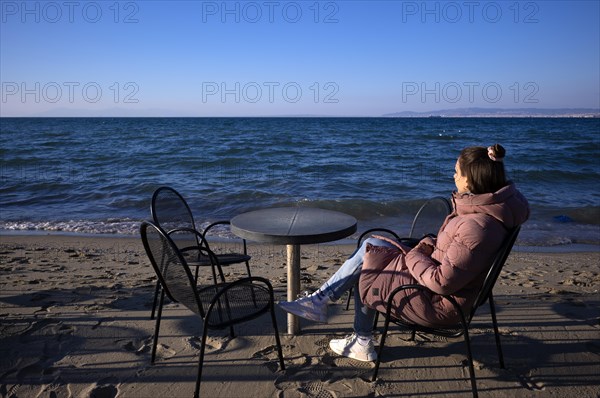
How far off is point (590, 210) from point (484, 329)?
777 cm

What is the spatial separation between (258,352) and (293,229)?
0.83 metres

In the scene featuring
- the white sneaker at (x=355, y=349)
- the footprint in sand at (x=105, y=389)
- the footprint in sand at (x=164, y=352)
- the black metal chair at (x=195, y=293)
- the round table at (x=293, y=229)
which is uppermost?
the round table at (x=293, y=229)

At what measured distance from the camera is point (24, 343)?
3.09 meters

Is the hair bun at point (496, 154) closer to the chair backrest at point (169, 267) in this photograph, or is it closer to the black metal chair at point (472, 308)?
the black metal chair at point (472, 308)

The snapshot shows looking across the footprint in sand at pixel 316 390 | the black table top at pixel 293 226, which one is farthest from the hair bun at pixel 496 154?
the footprint in sand at pixel 316 390

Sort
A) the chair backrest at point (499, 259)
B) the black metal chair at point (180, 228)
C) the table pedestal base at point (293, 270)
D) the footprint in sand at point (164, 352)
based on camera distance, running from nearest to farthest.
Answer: the chair backrest at point (499, 259) < the footprint in sand at point (164, 352) < the table pedestal base at point (293, 270) < the black metal chair at point (180, 228)

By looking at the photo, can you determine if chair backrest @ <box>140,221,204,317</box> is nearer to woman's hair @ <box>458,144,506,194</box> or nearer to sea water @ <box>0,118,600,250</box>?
woman's hair @ <box>458,144,506,194</box>

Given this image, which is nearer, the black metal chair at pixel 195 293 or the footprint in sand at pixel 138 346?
the black metal chair at pixel 195 293

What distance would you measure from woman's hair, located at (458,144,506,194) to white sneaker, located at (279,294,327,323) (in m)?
1.09

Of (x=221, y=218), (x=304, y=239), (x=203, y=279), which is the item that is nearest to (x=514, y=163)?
(x=221, y=218)

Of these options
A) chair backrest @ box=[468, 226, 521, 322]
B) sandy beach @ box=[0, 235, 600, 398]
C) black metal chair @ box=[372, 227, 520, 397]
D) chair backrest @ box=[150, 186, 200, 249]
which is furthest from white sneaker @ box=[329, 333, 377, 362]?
chair backrest @ box=[150, 186, 200, 249]

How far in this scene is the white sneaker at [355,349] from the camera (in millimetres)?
2842

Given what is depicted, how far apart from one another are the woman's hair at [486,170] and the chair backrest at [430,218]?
1.23 metres

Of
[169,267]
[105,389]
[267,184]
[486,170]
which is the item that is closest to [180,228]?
[169,267]
